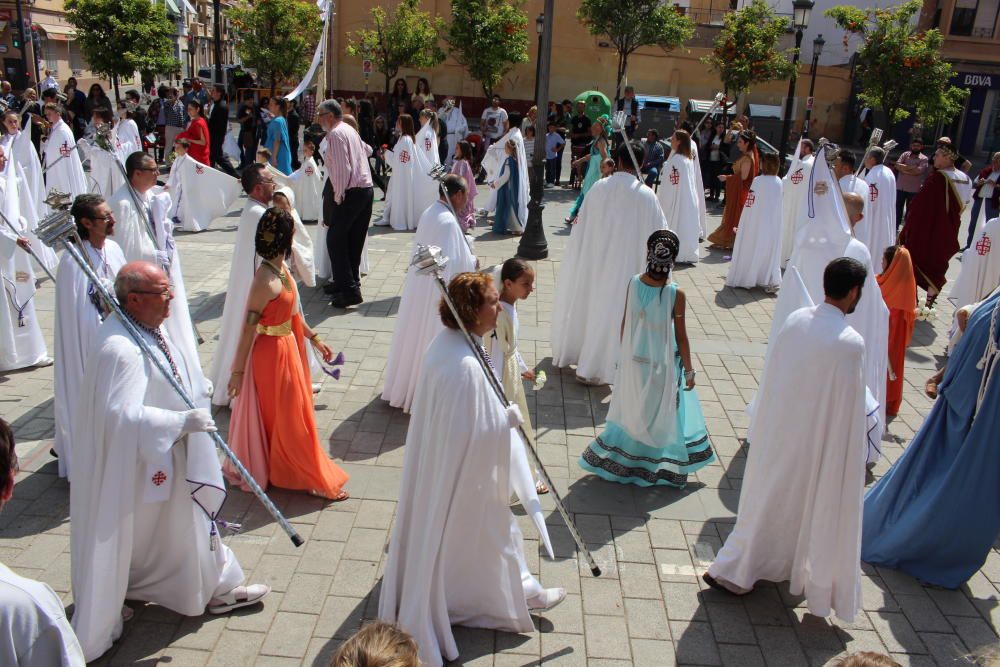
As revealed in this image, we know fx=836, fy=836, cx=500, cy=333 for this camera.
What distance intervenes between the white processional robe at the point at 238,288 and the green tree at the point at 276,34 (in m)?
18.2

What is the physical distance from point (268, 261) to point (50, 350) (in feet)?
13.5

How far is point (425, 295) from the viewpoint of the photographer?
646cm

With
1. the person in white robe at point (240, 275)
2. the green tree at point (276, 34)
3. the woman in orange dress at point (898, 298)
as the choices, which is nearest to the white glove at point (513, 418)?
the person in white robe at point (240, 275)

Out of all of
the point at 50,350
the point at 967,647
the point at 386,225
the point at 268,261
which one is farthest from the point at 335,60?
the point at 967,647

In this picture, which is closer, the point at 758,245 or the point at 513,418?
the point at 513,418

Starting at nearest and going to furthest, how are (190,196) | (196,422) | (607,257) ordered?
(196,422)
(607,257)
(190,196)

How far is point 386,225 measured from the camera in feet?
46.3

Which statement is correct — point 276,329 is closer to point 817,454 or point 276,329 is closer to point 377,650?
point 817,454

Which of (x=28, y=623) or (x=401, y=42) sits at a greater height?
(x=401, y=42)

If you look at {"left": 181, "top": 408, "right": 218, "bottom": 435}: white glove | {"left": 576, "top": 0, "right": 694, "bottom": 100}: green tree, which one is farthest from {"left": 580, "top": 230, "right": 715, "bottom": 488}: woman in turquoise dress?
{"left": 576, "top": 0, "right": 694, "bottom": 100}: green tree

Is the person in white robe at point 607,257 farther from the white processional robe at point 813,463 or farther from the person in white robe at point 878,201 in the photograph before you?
the person in white robe at point 878,201

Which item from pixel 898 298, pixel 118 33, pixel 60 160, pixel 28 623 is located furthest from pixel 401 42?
pixel 28 623

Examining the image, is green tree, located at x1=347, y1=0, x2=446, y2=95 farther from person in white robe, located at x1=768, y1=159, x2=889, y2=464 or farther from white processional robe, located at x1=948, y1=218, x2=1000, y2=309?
A: person in white robe, located at x1=768, y1=159, x2=889, y2=464

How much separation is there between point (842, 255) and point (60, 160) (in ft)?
34.1
